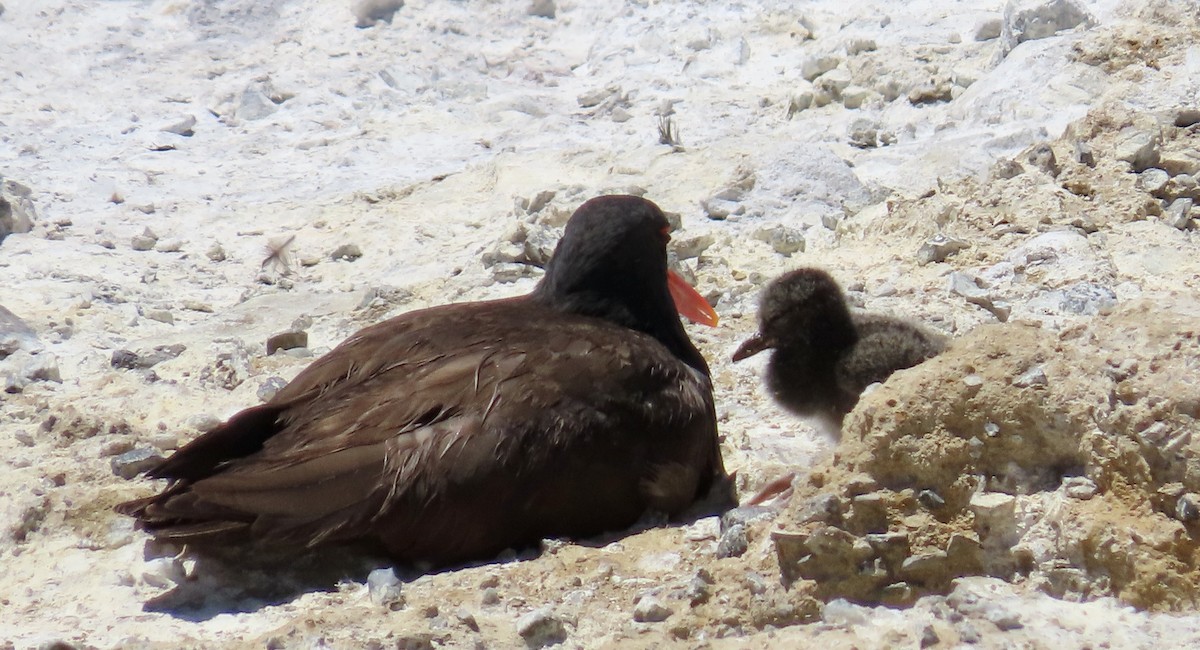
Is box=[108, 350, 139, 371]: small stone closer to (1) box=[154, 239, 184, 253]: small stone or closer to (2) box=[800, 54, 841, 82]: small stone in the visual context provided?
(1) box=[154, 239, 184, 253]: small stone

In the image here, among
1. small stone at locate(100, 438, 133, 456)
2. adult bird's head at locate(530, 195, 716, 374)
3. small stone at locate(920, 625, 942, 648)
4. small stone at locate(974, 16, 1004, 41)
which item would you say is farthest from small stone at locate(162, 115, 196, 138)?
small stone at locate(920, 625, 942, 648)

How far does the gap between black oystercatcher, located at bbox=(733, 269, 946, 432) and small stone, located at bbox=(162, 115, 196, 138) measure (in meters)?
4.94

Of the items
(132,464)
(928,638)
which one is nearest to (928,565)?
(928,638)

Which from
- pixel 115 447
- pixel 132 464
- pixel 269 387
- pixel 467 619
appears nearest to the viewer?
pixel 467 619

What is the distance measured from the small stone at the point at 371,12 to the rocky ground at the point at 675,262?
2 centimetres

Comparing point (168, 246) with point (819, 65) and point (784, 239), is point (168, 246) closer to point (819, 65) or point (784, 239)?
point (784, 239)

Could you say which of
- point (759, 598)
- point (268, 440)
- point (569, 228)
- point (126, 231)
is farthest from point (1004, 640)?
point (126, 231)

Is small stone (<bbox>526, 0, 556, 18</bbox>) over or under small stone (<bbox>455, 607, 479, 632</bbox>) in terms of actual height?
over

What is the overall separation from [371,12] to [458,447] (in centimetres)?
671

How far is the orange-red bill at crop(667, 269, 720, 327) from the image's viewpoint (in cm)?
610

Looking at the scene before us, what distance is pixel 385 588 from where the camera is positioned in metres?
4.12

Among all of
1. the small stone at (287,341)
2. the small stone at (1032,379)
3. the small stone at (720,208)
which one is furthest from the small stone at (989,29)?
the small stone at (1032,379)

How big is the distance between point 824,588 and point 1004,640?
0.48 meters

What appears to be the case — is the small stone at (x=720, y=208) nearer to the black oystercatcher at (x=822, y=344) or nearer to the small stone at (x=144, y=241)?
the black oystercatcher at (x=822, y=344)
